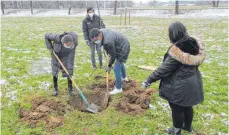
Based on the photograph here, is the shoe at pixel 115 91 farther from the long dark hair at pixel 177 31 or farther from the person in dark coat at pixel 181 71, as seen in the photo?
the long dark hair at pixel 177 31

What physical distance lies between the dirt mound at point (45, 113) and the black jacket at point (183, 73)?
7.13 ft

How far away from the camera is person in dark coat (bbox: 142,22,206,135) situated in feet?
11.7

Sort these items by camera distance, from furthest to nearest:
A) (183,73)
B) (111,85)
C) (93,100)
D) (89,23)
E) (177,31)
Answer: (89,23), (111,85), (93,100), (183,73), (177,31)

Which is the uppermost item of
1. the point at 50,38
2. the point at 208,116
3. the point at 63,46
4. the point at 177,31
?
the point at 177,31

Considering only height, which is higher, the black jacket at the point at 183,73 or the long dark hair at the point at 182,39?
the long dark hair at the point at 182,39

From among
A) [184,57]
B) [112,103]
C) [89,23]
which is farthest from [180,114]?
[89,23]

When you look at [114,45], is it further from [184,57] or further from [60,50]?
[184,57]

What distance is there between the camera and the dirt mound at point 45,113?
4.81m

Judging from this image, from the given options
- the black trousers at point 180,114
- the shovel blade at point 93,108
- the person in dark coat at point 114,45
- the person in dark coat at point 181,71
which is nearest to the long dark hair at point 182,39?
the person in dark coat at point 181,71

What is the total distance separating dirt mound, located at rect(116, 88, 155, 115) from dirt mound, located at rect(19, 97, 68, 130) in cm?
124

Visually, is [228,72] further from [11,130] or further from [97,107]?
[11,130]

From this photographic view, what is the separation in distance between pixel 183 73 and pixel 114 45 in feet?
7.02

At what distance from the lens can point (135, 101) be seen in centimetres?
567

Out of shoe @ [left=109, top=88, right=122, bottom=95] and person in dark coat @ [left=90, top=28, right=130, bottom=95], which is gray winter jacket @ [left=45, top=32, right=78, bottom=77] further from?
shoe @ [left=109, top=88, right=122, bottom=95]
